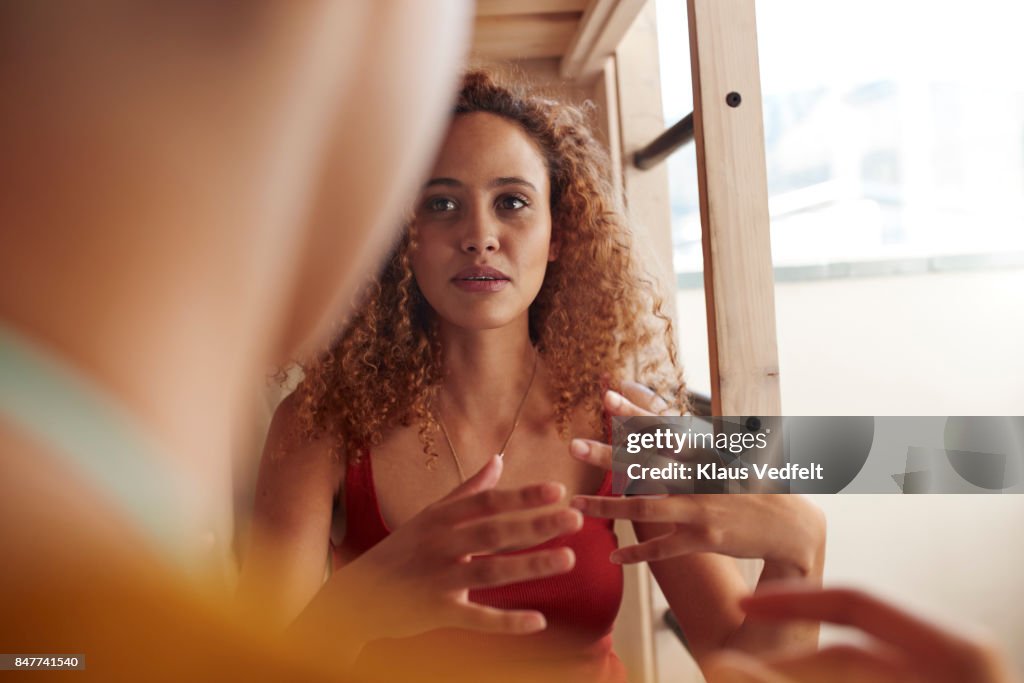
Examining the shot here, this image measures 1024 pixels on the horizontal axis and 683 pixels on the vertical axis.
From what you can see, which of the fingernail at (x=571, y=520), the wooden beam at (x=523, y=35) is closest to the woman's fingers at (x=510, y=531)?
the fingernail at (x=571, y=520)

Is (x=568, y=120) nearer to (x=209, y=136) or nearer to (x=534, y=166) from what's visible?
(x=534, y=166)

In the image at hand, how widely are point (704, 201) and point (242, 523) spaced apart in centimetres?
31

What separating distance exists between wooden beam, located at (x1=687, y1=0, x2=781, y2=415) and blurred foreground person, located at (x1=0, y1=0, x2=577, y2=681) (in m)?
0.17

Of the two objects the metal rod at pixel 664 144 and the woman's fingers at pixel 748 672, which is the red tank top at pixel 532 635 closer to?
the woman's fingers at pixel 748 672

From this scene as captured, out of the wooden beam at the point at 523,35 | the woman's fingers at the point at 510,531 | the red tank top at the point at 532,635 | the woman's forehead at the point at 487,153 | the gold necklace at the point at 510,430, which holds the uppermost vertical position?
the wooden beam at the point at 523,35

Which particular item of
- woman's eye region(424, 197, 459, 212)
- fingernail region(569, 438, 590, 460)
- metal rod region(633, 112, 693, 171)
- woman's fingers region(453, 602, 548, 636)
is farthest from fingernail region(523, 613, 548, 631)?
metal rod region(633, 112, 693, 171)

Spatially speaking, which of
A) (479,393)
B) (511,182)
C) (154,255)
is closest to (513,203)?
(511,182)

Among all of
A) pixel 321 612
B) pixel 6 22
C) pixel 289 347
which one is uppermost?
pixel 6 22

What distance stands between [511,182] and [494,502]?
7.6 inches

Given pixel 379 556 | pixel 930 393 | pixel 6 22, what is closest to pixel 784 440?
pixel 930 393

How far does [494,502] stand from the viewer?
319 millimetres

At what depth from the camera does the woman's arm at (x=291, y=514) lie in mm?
426

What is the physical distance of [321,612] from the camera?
1.24ft

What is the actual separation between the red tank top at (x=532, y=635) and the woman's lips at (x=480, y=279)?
115 mm
